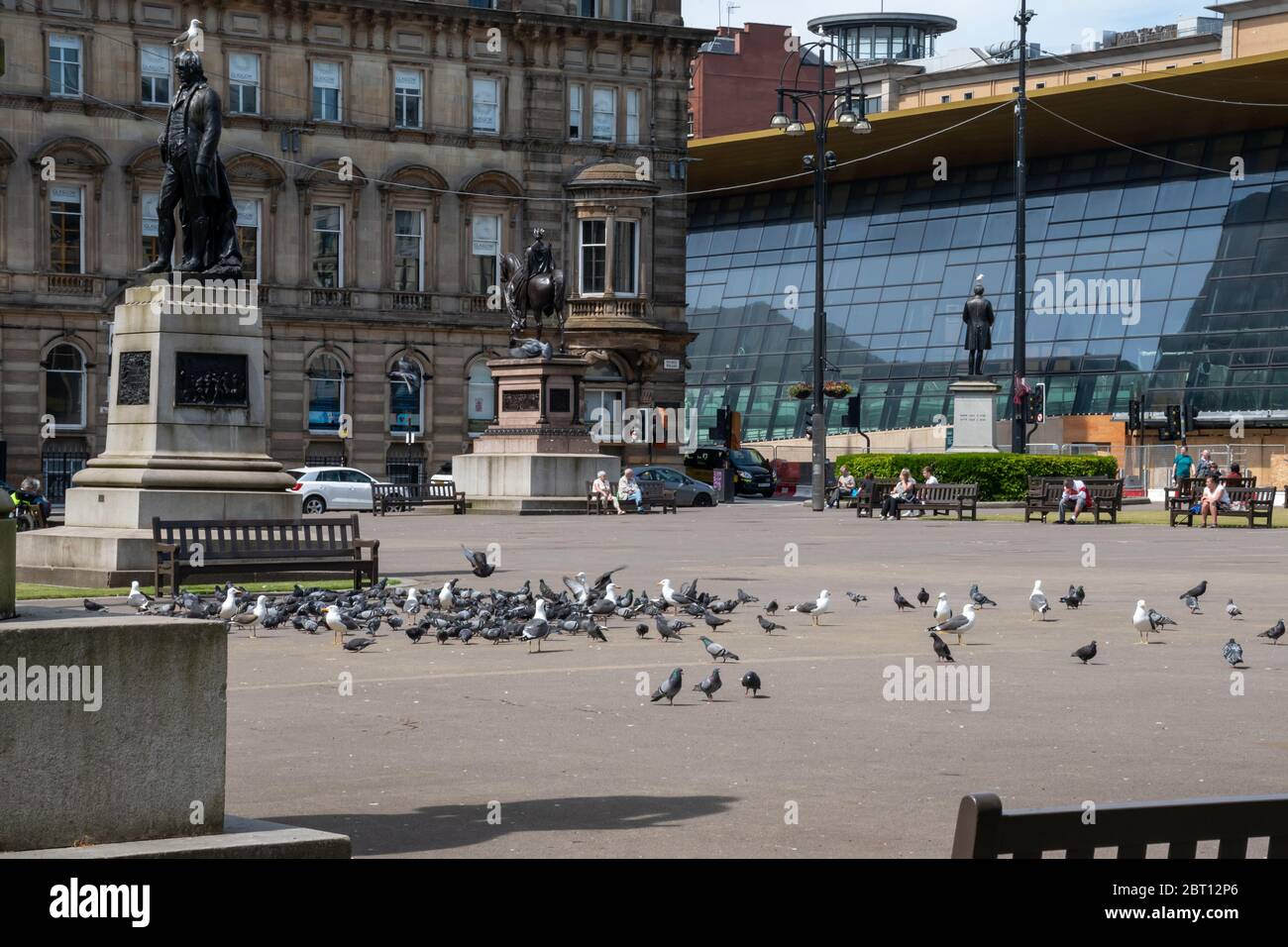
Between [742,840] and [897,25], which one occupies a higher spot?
[897,25]

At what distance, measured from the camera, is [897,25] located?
465ft

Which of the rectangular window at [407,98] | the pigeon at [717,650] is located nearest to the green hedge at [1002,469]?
the rectangular window at [407,98]

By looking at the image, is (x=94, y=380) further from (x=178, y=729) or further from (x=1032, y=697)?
(x=178, y=729)

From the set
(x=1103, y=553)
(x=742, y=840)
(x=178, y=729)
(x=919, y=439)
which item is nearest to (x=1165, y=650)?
(x=742, y=840)

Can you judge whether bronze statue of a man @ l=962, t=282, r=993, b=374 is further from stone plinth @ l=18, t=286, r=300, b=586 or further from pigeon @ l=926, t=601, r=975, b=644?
pigeon @ l=926, t=601, r=975, b=644

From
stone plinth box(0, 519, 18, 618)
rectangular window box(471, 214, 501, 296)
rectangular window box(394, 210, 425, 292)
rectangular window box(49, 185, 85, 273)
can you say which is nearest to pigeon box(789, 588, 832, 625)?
stone plinth box(0, 519, 18, 618)

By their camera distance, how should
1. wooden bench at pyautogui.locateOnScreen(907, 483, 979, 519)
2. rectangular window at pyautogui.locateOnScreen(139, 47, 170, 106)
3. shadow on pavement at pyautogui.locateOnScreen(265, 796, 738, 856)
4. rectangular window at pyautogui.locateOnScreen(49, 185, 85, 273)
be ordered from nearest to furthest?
shadow on pavement at pyautogui.locateOnScreen(265, 796, 738, 856), wooden bench at pyautogui.locateOnScreen(907, 483, 979, 519), rectangular window at pyautogui.locateOnScreen(49, 185, 85, 273), rectangular window at pyautogui.locateOnScreen(139, 47, 170, 106)

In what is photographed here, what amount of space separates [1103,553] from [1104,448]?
41105mm

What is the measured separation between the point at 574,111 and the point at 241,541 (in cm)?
4494

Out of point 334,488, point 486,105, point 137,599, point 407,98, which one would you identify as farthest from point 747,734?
point 486,105

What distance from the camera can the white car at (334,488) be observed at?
5103 cm

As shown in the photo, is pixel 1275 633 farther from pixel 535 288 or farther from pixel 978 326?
pixel 978 326

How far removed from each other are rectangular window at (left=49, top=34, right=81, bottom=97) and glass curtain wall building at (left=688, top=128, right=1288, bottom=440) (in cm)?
4127

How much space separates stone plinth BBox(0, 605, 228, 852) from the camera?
605cm
